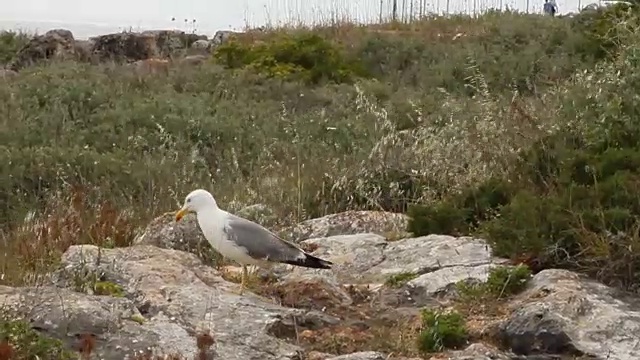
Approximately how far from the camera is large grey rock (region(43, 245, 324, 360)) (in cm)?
484

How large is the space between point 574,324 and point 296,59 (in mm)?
13749

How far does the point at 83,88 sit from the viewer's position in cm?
1531

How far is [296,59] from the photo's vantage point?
1856 centimetres

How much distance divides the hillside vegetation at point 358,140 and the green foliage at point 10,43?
0.23 meters

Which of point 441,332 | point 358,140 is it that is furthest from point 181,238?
point 358,140

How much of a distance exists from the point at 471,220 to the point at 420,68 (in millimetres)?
11687

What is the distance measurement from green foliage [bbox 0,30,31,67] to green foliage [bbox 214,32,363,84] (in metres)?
4.90

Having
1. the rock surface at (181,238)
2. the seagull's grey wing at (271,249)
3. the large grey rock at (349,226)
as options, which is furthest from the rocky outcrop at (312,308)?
the large grey rock at (349,226)

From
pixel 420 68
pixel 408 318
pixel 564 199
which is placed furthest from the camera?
pixel 420 68

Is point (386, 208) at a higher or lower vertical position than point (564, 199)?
lower

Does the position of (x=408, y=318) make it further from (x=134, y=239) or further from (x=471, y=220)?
(x=134, y=239)


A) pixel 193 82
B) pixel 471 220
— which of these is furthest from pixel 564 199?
pixel 193 82

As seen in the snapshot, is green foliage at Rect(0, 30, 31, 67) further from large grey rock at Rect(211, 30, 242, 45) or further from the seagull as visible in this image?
the seagull

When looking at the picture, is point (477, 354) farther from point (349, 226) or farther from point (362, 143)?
point (362, 143)
